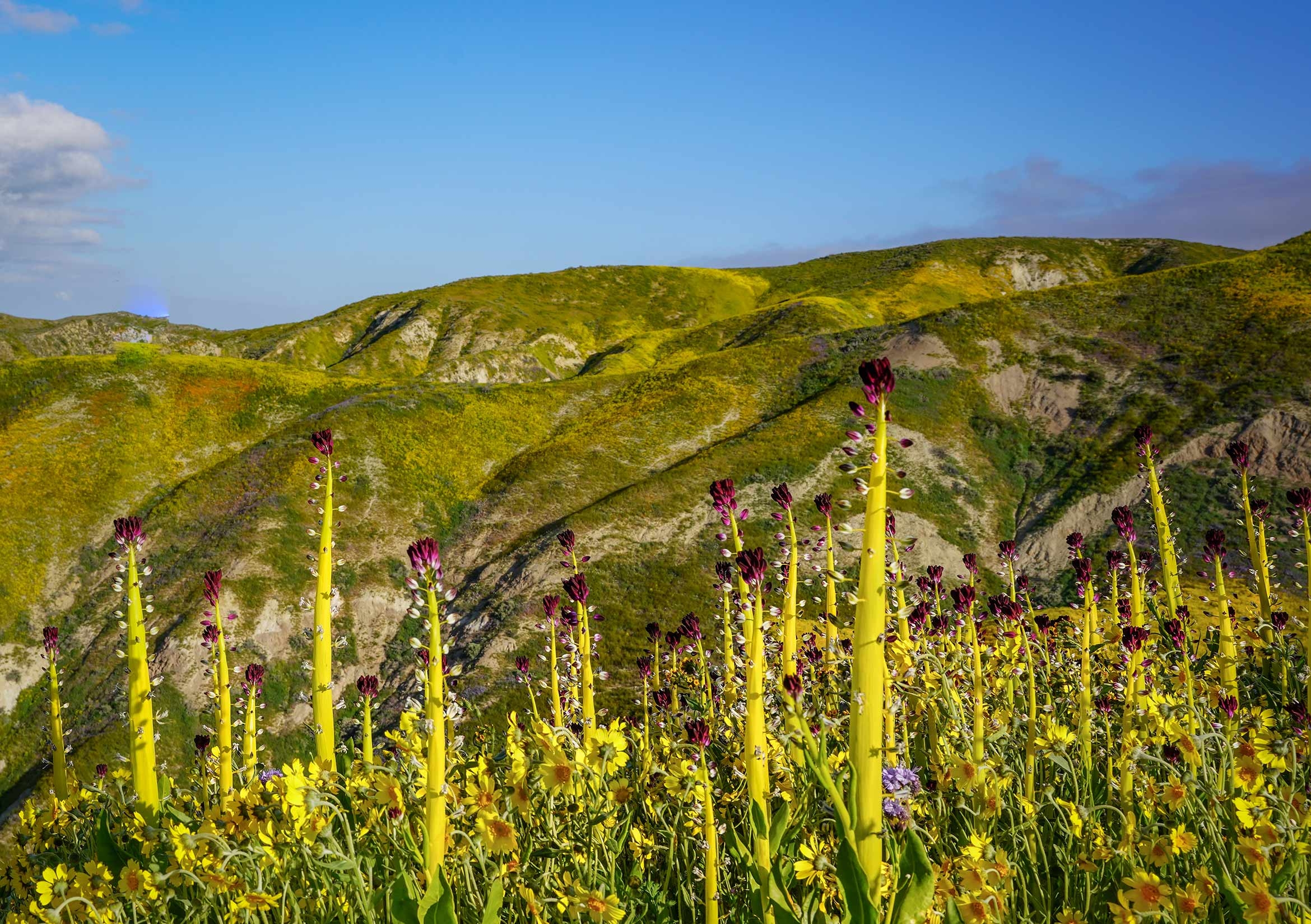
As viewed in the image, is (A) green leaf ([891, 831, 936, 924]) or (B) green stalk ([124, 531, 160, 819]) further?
(B) green stalk ([124, 531, 160, 819])

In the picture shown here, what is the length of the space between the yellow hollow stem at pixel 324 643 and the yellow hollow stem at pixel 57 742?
9.85ft

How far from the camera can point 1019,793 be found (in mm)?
5801

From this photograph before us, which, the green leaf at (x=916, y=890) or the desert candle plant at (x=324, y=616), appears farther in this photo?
the desert candle plant at (x=324, y=616)

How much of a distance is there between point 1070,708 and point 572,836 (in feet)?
19.9

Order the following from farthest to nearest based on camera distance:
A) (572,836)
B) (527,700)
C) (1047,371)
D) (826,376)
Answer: (826,376) → (1047,371) → (527,700) → (572,836)

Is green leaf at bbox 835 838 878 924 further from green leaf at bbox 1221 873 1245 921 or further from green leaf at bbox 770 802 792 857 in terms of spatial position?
green leaf at bbox 1221 873 1245 921

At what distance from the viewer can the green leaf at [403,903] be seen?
3531 millimetres

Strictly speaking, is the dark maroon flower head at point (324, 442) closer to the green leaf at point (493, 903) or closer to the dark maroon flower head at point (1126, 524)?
the green leaf at point (493, 903)

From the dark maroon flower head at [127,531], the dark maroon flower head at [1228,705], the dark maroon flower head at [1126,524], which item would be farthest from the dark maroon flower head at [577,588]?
the dark maroon flower head at [1126,524]

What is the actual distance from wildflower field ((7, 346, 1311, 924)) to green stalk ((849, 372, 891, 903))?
0.01 metres

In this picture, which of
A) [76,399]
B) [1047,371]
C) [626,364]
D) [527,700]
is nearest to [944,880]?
[527,700]

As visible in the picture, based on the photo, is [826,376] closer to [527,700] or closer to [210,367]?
[527,700]

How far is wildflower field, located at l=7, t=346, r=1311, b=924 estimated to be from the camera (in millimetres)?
3516

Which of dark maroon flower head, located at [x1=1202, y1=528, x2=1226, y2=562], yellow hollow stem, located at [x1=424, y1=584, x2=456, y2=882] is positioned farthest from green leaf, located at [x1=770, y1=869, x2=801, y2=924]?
dark maroon flower head, located at [x1=1202, y1=528, x2=1226, y2=562]
